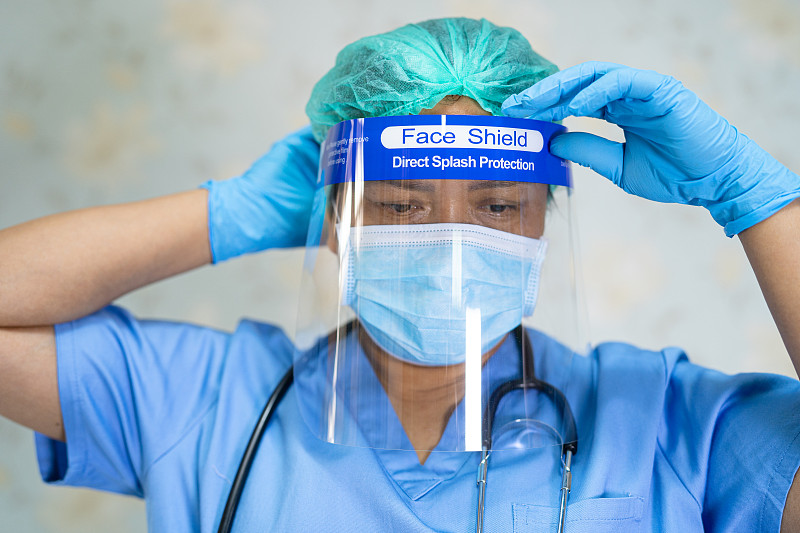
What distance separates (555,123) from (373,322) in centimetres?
37

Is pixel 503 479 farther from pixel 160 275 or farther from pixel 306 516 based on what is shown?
pixel 160 275

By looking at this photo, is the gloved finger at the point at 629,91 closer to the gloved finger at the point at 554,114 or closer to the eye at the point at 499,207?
the gloved finger at the point at 554,114

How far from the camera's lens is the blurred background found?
1.56 meters

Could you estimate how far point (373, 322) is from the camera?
0.97 meters

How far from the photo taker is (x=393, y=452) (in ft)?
3.40

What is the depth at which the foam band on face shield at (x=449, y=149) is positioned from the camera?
0.91 meters

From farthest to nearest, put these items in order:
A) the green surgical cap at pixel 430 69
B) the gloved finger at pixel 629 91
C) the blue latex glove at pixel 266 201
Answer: the blue latex glove at pixel 266 201, the green surgical cap at pixel 430 69, the gloved finger at pixel 629 91

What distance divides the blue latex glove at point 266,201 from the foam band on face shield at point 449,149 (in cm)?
29

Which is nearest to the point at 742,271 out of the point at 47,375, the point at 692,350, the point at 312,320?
the point at 692,350

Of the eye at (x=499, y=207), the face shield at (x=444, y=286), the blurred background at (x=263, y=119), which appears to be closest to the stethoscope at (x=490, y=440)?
the face shield at (x=444, y=286)

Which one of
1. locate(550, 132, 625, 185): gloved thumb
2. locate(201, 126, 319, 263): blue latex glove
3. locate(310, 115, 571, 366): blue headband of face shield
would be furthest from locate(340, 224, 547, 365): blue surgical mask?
locate(201, 126, 319, 263): blue latex glove

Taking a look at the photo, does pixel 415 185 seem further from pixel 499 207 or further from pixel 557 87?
pixel 557 87

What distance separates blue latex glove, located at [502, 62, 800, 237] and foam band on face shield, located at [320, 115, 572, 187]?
3cm

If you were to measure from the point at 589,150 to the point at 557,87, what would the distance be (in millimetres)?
111
